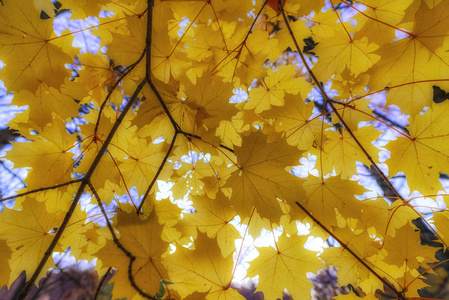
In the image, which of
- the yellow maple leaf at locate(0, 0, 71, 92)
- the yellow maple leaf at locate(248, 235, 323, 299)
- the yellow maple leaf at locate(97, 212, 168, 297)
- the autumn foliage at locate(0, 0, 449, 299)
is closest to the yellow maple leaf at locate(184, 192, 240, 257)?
the autumn foliage at locate(0, 0, 449, 299)

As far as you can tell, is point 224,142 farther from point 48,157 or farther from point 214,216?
point 48,157

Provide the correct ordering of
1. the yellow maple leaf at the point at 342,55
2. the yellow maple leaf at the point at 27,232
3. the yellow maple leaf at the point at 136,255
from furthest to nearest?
the yellow maple leaf at the point at 342,55 < the yellow maple leaf at the point at 27,232 < the yellow maple leaf at the point at 136,255

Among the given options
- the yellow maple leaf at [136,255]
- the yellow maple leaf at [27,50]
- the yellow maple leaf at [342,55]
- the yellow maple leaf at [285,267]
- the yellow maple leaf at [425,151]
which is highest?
the yellow maple leaf at [342,55]

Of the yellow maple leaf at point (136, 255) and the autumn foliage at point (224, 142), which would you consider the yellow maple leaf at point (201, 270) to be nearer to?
the autumn foliage at point (224, 142)

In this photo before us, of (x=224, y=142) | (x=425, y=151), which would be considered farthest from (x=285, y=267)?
(x=425, y=151)

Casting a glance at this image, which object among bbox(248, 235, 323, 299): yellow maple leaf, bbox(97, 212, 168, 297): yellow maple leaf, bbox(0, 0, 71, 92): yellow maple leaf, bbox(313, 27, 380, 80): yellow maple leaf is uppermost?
bbox(313, 27, 380, 80): yellow maple leaf

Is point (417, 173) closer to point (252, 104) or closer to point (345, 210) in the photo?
point (345, 210)

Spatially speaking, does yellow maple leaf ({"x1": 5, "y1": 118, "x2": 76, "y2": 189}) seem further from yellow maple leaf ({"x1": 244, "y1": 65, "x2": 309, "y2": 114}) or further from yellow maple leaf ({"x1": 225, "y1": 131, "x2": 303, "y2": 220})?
yellow maple leaf ({"x1": 244, "y1": 65, "x2": 309, "y2": 114})

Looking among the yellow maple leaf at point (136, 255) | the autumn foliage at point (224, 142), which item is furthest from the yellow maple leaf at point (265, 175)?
the yellow maple leaf at point (136, 255)
